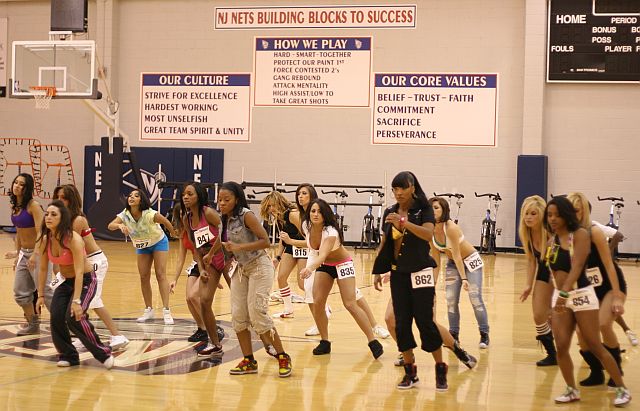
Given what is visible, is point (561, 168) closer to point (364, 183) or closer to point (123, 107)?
point (364, 183)

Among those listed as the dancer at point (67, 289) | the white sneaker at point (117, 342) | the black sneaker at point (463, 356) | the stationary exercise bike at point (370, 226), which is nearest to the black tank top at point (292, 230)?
the white sneaker at point (117, 342)

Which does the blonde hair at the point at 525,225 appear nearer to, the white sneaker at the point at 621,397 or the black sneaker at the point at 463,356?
the black sneaker at the point at 463,356

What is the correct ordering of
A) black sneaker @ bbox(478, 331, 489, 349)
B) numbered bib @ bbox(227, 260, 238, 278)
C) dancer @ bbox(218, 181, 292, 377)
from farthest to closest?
1. black sneaker @ bbox(478, 331, 489, 349)
2. numbered bib @ bbox(227, 260, 238, 278)
3. dancer @ bbox(218, 181, 292, 377)

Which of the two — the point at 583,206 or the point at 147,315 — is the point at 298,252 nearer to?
the point at 147,315

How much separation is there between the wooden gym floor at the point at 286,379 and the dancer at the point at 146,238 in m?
0.31

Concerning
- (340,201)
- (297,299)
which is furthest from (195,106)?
(297,299)

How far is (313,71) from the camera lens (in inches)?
829

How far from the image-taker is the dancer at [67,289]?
23.9ft

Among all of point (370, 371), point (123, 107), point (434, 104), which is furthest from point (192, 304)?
point (123, 107)

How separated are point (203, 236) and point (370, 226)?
12163mm

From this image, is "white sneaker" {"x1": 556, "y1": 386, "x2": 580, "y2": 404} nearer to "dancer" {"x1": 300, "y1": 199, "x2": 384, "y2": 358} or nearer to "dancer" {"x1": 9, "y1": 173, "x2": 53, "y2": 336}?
"dancer" {"x1": 300, "y1": 199, "x2": 384, "y2": 358}

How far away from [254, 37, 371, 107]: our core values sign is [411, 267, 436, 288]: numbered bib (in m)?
14.4

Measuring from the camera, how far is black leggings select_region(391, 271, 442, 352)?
6.70 metres

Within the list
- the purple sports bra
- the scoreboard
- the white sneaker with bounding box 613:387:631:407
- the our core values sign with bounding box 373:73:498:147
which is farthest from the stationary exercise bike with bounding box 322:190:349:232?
the white sneaker with bounding box 613:387:631:407
